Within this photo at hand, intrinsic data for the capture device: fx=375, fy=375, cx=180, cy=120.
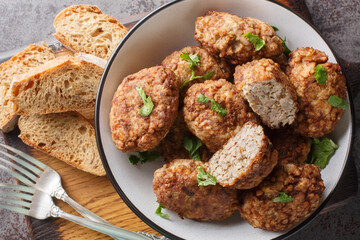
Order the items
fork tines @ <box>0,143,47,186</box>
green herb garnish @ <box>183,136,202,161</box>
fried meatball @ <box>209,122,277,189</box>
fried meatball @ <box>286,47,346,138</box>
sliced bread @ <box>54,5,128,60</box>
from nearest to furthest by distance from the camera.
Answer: fried meatball @ <box>209,122,277,189</box> < fried meatball @ <box>286,47,346,138</box> < green herb garnish @ <box>183,136,202,161</box> < fork tines @ <box>0,143,47,186</box> < sliced bread @ <box>54,5,128,60</box>

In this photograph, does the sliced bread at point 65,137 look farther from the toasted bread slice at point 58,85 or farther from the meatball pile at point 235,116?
the meatball pile at point 235,116

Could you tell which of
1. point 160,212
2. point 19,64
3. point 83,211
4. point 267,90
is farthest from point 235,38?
point 19,64

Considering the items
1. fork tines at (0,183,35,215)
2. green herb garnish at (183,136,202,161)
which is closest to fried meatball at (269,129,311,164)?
green herb garnish at (183,136,202,161)

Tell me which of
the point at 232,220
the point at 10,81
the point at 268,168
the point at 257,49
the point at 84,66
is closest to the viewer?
the point at 268,168

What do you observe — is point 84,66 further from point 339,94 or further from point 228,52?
point 339,94

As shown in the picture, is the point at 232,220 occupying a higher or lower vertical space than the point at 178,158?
lower

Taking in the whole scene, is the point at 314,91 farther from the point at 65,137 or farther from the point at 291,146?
the point at 65,137

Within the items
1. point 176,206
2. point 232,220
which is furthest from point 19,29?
point 232,220

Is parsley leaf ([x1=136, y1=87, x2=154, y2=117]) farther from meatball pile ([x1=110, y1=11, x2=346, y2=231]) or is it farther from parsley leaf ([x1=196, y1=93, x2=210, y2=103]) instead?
parsley leaf ([x1=196, y1=93, x2=210, y2=103])
